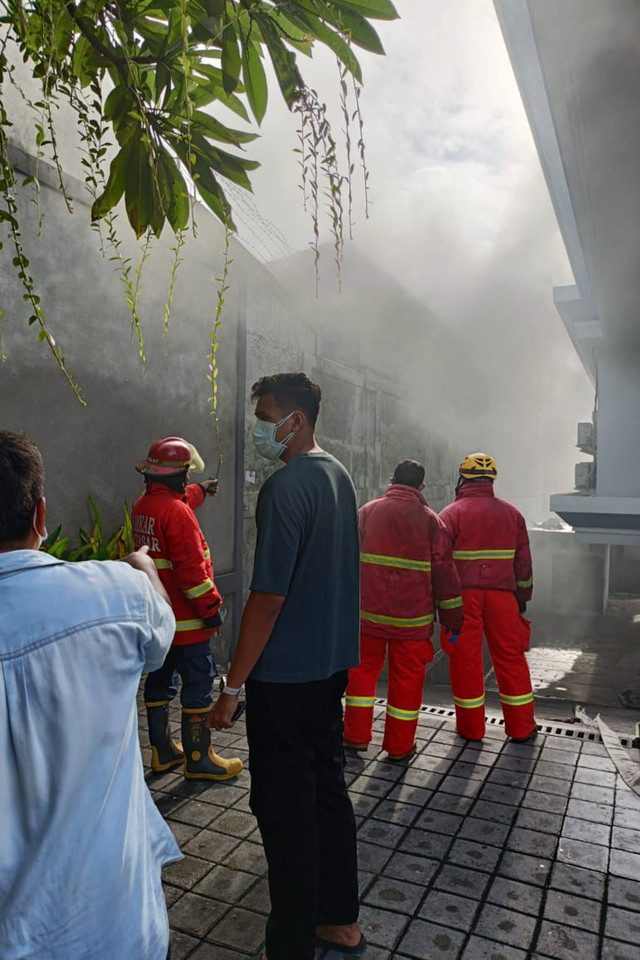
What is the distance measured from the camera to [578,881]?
2.68m

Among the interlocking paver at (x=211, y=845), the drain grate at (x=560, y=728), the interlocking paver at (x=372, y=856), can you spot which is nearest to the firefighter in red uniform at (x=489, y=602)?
the drain grate at (x=560, y=728)

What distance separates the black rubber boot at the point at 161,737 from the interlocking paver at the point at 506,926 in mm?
1905

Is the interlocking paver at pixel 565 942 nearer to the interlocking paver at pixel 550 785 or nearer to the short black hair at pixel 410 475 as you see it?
the interlocking paver at pixel 550 785

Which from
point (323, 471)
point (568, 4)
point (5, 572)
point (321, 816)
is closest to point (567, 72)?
point (568, 4)

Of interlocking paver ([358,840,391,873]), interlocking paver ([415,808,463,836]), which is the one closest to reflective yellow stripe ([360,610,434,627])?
interlocking paver ([415,808,463,836])

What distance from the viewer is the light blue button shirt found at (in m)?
1.16

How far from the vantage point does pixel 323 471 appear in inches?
86.6

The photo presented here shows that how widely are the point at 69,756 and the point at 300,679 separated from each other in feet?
3.20

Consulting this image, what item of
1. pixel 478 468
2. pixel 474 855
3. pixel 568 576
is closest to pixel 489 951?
pixel 474 855

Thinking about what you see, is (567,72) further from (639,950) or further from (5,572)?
(639,950)

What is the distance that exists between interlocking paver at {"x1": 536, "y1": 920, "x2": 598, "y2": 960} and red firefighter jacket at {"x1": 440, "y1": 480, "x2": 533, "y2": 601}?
2.15m

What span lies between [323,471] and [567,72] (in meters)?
1.83

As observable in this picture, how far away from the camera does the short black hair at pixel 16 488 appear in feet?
3.99

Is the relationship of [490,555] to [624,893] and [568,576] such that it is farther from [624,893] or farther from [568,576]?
[568,576]
